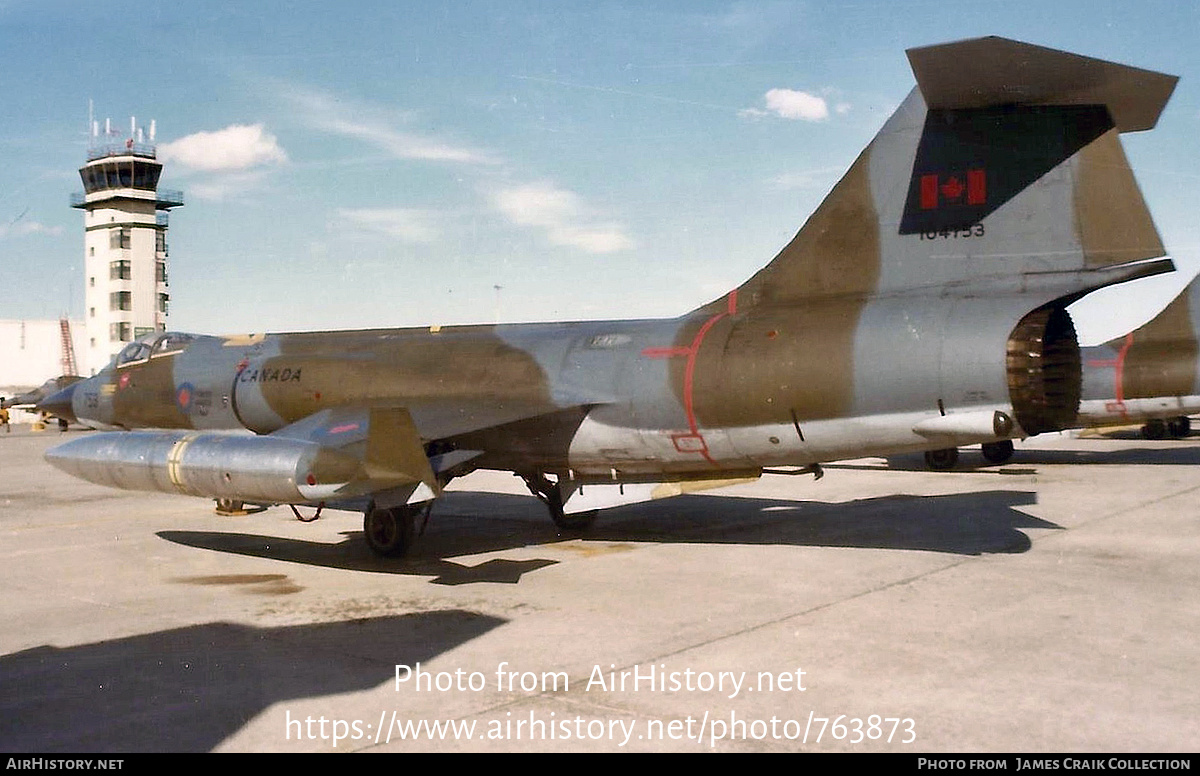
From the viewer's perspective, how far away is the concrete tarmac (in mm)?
5156

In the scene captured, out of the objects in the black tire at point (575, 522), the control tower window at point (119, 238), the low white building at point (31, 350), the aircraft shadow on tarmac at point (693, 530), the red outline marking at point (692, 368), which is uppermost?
the control tower window at point (119, 238)

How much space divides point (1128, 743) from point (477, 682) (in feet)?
11.1

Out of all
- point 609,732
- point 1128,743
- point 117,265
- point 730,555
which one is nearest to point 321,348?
point 730,555

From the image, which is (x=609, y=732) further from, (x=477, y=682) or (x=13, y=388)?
(x=13, y=388)

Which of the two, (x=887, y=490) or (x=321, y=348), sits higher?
(x=321, y=348)

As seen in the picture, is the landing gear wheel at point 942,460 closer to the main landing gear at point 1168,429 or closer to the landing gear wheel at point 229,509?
the main landing gear at point 1168,429

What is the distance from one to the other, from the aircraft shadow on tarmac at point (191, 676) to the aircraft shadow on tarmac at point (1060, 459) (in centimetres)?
1415

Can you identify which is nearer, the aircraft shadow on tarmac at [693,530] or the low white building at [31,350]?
the aircraft shadow on tarmac at [693,530]

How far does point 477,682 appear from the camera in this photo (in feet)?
19.5

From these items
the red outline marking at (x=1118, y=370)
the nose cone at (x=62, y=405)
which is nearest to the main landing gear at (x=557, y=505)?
the nose cone at (x=62, y=405)

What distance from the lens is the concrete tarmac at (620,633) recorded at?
516 centimetres

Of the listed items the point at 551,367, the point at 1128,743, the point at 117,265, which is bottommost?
the point at 1128,743

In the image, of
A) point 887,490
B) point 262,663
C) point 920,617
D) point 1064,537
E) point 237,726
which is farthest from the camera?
point 887,490

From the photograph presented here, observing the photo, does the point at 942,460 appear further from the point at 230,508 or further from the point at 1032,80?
the point at 1032,80
